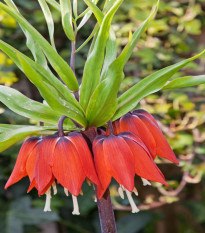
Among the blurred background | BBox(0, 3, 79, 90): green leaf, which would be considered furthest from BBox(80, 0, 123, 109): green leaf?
the blurred background

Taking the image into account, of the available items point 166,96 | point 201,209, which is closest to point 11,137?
point 166,96

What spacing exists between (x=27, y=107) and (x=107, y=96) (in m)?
0.11

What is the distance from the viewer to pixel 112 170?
0.50m

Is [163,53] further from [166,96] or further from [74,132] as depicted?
[74,132]

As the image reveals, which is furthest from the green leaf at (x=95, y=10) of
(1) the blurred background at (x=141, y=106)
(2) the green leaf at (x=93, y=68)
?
(1) the blurred background at (x=141, y=106)

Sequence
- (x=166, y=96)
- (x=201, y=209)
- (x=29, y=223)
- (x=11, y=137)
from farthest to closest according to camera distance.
→ (x=201, y=209) < (x=166, y=96) < (x=29, y=223) < (x=11, y=137)

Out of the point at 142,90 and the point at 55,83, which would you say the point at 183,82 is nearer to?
the point at 142,90

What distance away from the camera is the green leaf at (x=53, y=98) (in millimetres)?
482

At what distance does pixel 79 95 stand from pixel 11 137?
0.37 ft

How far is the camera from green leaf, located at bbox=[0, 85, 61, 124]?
544 millimetres

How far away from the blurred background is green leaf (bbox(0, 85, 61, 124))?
2.99 feet

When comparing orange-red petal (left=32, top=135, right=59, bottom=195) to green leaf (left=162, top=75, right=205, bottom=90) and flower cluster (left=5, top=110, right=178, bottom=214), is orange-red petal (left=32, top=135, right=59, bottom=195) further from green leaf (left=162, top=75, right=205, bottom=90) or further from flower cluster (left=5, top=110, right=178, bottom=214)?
green leaf (left=162, top=75, right=205, bottom=90)

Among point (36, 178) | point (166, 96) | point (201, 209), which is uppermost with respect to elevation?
point (36, 178)

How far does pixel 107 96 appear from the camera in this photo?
501mm
